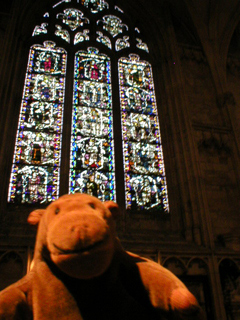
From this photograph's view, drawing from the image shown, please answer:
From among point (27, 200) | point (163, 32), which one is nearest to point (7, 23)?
point (163, 32)

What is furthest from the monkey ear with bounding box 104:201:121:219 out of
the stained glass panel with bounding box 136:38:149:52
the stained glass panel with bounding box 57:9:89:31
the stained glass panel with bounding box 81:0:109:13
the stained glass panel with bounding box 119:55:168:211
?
the stained glass panel with bounding box 81:0:109:13

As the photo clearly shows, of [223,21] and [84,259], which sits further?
[223,21]

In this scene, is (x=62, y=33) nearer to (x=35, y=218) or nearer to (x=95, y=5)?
(x=95, y=5)

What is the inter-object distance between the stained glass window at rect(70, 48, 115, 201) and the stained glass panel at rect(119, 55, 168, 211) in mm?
321

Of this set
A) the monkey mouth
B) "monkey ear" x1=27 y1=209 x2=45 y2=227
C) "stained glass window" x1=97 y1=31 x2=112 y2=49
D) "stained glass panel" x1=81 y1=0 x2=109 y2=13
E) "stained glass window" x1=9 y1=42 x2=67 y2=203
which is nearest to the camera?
the monkey mouth

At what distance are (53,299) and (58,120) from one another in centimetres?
517

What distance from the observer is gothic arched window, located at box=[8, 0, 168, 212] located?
5.27 metres

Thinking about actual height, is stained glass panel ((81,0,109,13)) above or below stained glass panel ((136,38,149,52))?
above

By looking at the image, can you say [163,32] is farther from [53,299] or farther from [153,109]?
[53,299]

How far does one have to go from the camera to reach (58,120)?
5.90m

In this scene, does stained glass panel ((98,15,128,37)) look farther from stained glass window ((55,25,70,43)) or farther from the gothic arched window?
stained glass window ((55,25,70,43))

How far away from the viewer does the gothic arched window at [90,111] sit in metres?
5.27

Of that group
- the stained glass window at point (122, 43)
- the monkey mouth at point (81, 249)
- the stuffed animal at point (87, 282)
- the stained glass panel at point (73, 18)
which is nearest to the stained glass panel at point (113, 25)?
the stained glass window at point (122, 43)

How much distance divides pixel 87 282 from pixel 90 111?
5386 millimetres
